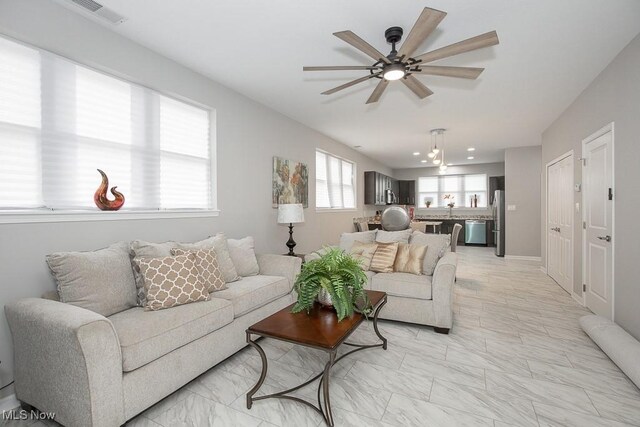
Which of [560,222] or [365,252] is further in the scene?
[560,222]

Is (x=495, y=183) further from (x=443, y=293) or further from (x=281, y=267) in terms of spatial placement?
(x=281, y=267)

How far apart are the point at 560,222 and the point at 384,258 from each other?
3.43 m

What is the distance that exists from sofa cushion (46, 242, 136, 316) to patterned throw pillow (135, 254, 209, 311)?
13cm

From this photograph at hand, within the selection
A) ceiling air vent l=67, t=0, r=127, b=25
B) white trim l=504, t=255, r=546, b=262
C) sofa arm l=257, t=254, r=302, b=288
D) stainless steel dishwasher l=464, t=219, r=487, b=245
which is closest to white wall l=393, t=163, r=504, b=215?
stainless steel dishwasher l=464, t=219, r=487, b=245

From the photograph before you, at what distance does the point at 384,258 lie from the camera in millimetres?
3518

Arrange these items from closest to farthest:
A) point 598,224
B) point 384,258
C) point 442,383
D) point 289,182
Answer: point 442,383
point 598,224
point 384,258
point 289,182

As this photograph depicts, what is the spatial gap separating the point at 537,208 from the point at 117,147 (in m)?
8.13

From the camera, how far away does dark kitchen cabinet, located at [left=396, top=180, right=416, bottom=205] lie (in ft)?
36.7

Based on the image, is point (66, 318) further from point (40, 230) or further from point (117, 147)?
point (117, 147)

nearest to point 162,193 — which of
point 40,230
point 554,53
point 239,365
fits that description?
point 40,230

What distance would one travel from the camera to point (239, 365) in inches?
95.6

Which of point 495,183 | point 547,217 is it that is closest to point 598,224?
point 547,217

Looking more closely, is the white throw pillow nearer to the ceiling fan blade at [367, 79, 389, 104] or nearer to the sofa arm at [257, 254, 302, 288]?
the sofa arm at [257, 254, 302, 288]

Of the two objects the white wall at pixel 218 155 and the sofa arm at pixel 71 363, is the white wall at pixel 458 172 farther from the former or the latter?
the sofa arm at pixel 71 363
